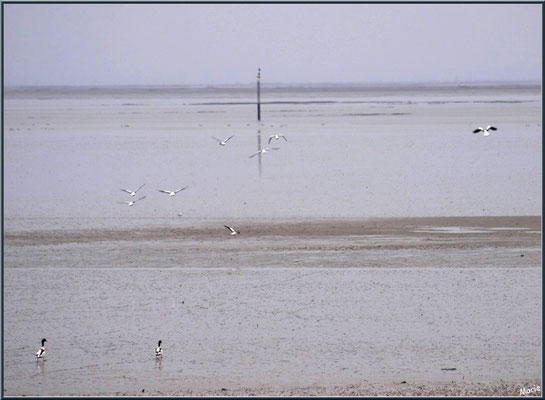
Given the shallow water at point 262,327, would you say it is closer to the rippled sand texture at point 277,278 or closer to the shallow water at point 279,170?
the rippled sand texture at point 277,278

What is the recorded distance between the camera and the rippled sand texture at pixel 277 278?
36.3 ft

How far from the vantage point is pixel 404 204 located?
2239 centimetres

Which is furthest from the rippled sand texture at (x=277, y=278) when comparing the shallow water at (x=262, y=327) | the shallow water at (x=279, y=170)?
the shallow water at (x=279, y=170)

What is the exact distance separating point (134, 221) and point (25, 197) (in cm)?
517

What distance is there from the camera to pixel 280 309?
13.5 metres

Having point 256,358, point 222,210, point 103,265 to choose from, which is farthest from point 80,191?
point 256,358

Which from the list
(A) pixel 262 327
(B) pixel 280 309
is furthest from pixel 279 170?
(A) pixel 262 327

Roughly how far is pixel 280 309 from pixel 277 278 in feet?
6.06

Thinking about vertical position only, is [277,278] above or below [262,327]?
above

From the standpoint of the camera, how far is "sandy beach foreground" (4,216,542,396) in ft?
35.6

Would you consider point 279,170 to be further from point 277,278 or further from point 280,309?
point 280,309

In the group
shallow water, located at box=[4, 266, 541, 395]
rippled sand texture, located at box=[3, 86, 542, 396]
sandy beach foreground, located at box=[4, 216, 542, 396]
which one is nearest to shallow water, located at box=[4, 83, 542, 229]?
rippled sand texture, located at box=[3, 86, 542, 396]

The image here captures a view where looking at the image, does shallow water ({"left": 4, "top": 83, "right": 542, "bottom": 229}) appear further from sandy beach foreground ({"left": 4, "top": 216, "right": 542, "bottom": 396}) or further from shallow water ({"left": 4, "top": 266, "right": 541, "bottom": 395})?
shallow water ({"left": 4, "top": 266, "right": 541, "bottom": 395})

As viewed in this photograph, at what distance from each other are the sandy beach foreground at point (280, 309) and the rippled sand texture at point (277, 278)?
4 centimetres
